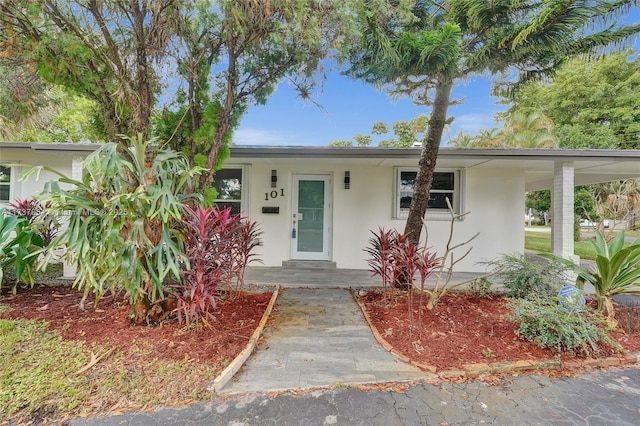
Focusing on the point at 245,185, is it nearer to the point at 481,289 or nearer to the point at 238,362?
the point at 238,362

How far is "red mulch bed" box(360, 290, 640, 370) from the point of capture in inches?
121

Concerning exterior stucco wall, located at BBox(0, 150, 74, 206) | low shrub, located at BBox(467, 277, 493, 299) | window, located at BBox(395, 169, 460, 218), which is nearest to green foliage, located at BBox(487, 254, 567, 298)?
low shrub, located at BBox(467, 277, 493, 299)

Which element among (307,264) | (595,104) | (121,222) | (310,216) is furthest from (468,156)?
(595,104)

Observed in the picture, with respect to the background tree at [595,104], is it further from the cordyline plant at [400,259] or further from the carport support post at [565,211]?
the cordyline plant at [400,259]

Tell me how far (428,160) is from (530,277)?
2.35m

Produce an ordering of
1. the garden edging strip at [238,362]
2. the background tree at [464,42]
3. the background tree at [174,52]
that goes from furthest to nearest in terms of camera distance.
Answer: the background tree at [464,42] < the background tree at [174,52] < the garden edging strip at [238,362]

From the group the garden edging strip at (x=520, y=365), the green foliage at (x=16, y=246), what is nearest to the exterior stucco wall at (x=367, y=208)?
the green foliage at (x=16, y=246)

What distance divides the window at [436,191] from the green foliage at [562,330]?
3775 mm

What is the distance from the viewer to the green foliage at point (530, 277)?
443 cm

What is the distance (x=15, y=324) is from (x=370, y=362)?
417 centimetres

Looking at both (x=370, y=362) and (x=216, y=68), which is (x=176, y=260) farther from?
(x=216, y=68)

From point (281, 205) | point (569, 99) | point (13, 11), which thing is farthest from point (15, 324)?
point (569, 99)

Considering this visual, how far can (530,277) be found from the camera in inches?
179

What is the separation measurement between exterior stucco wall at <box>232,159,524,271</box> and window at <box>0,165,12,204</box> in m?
6.04
